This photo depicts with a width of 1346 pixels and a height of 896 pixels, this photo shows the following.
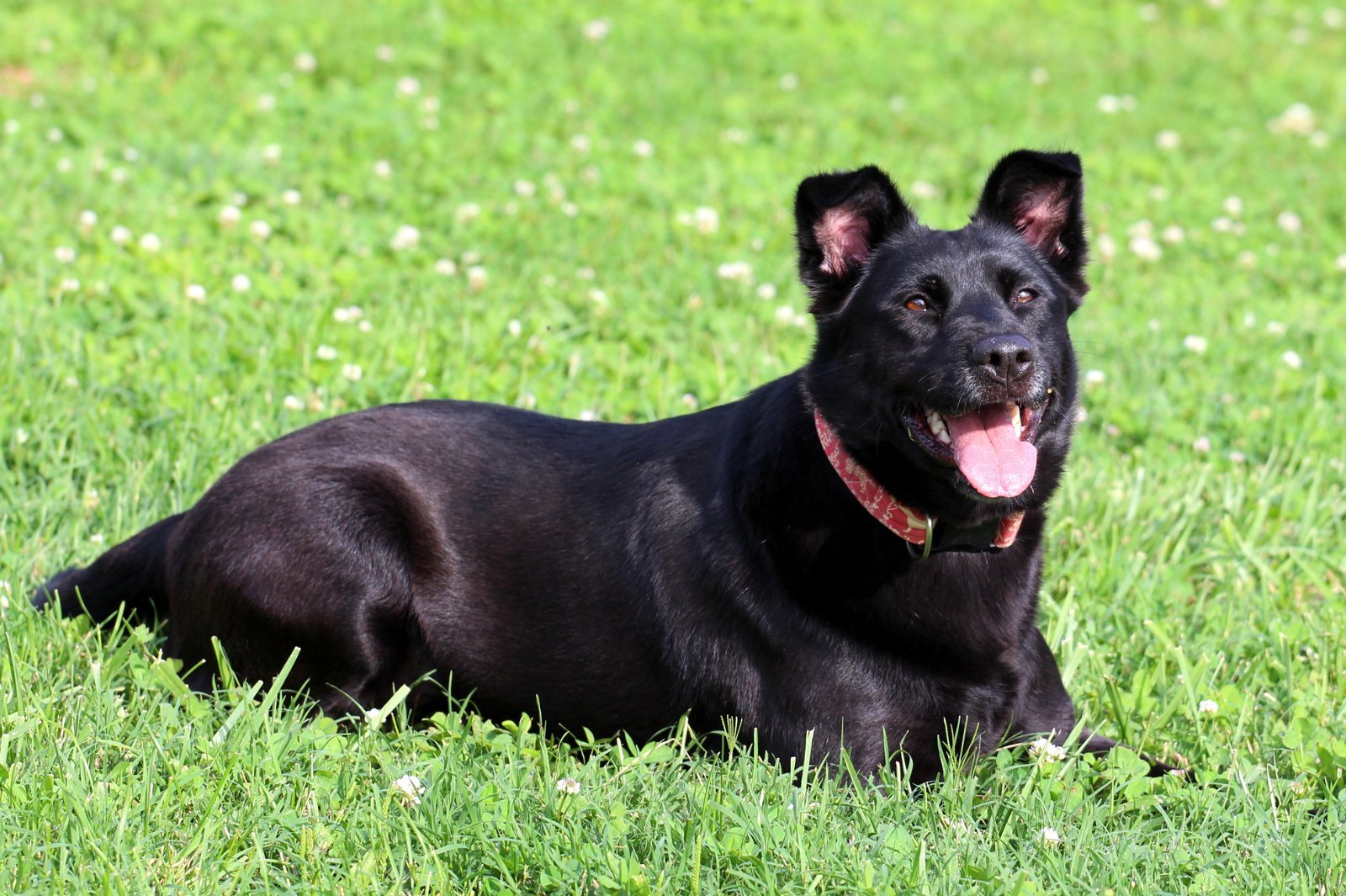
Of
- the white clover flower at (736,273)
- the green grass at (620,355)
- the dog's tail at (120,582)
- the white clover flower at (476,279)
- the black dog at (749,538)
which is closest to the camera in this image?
the green grass at (620,355)

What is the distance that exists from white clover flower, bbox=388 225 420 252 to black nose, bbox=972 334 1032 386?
4016 mm

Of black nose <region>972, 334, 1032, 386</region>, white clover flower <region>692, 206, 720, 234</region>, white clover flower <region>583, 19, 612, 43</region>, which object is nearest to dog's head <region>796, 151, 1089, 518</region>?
black nose <region>972, 334, 1032, 386</region>

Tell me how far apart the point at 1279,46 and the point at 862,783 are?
10973 millimetres

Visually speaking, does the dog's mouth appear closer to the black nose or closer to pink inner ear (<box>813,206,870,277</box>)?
the black nose

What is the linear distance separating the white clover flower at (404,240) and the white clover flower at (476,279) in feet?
1.52

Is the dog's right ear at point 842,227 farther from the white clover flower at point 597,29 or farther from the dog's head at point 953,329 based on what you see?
the white clover flower at point 597,29

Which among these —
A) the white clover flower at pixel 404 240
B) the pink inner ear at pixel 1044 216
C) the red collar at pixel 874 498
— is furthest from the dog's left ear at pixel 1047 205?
the white clover flower at pixel 404 240

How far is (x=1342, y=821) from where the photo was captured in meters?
3.02

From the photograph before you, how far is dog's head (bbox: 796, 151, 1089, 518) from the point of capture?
10.2 ft

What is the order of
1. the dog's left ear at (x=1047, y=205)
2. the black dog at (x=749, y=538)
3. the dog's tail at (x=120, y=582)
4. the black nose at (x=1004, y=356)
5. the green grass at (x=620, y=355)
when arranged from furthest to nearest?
the dog's tail at (x=120, y=582) → the dog's left ear at (x=1047, y=205) → the black dog at (x=749, y=538) → the black nose at (x=1004, y=356) → the green grass at (x=620, y=355)

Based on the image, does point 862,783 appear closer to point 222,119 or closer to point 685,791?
point 685,791

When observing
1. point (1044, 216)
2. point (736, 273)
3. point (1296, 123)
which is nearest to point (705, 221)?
point (736, 273)

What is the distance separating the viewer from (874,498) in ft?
10.6

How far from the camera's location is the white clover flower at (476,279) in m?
6.13
